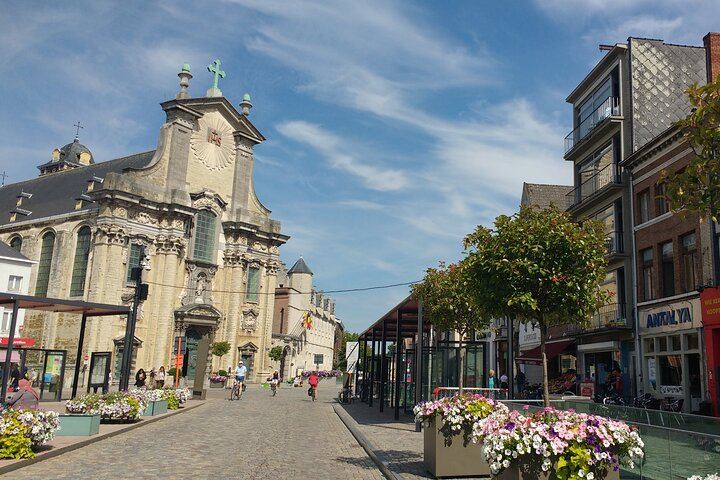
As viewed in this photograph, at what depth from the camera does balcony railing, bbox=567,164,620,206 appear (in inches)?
1090

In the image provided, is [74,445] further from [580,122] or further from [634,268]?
[580,122]

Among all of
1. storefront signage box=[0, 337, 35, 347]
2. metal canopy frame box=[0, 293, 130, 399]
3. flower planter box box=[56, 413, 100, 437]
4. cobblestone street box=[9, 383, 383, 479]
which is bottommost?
cobblestone street box=[9, 383, 383, 479]

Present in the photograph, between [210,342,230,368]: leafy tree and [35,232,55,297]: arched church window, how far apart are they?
13.9 meters

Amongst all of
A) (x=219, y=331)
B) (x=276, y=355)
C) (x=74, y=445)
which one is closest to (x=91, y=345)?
(x=219, y=331)

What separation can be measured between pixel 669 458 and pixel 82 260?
4815cm

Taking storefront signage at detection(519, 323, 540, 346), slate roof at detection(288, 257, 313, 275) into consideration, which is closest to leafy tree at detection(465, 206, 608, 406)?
storefront signage at detection(519, 323, 540, 346)

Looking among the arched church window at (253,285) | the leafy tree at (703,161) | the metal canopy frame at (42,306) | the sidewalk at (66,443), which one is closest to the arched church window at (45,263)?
the arched church window at (253,285)

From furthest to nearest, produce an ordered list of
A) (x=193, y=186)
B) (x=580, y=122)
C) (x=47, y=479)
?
(x=193, y=186) < (x=580, y=122) < (x=47, y=479)

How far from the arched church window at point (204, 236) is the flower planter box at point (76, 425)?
39.5 meters

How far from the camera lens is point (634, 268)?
25.6 metres

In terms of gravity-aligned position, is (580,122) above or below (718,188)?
above

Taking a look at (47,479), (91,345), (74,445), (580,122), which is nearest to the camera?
(47,479)

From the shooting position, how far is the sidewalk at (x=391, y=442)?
1041 centimetres

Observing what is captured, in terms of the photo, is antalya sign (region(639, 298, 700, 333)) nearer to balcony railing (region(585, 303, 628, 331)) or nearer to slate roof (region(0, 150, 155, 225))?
balcony railing (region(585, 303, 628, 331))
